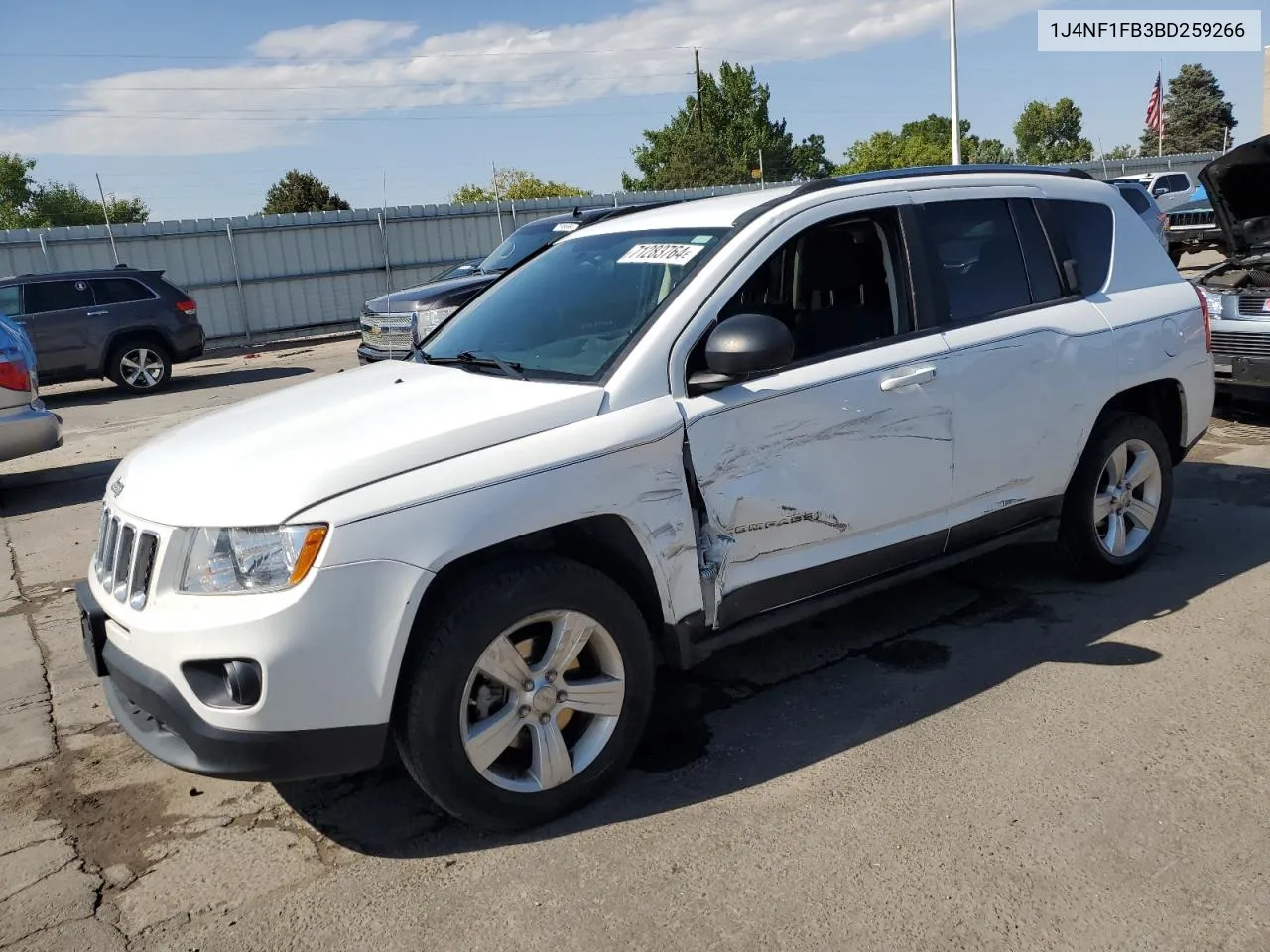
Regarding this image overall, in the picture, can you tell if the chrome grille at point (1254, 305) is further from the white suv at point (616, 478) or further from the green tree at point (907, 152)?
the green tree at point (907, 152)

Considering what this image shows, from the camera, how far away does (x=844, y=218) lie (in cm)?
402

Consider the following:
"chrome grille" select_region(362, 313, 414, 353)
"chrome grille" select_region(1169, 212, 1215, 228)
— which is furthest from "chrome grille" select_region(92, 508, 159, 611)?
"chrome grille" select_region(1169, 212, 1215, 228)

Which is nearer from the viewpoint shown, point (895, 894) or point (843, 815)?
point (895, 894)

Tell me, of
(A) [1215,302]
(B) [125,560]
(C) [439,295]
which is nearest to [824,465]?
(B) [125,560]

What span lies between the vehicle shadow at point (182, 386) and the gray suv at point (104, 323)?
0.31 metres

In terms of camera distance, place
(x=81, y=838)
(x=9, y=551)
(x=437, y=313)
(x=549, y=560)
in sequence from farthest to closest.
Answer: (x=437, y=313) < (x=9, y=551) < (x=81, y=838) < (x=549, y=560)

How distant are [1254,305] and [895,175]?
5.19 metres

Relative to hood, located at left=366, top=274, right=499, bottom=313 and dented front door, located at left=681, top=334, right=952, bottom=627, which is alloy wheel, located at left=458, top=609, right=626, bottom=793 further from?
hood, located at left=366, top=274, right=499, bottom=313

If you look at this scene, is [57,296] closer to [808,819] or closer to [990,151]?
[808,819]

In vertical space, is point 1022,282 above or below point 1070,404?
above

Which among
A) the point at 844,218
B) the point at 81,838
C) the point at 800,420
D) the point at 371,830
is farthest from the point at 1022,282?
the point at 81,838

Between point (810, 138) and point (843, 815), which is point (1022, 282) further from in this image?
point (810, 138)

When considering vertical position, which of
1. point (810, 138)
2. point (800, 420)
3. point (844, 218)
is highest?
point (810, 138)

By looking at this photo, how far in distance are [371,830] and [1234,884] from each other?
2401mm
